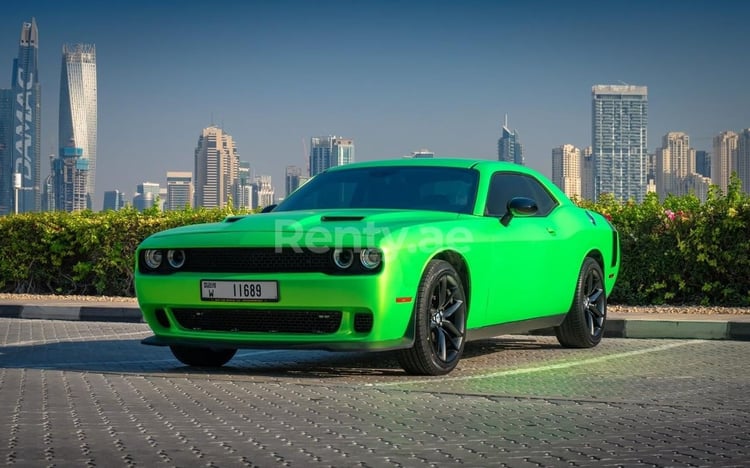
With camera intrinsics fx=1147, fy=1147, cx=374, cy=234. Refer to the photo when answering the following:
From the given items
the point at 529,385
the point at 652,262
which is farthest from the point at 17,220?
the point at 529,385

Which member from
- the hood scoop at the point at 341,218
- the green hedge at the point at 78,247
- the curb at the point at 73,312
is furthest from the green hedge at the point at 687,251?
the hood scoop at the point at 341,218

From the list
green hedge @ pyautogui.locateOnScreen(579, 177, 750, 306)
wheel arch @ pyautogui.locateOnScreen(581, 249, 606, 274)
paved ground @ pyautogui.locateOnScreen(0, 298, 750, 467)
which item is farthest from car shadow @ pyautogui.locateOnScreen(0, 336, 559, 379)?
green hedge @ pyautogui.locateOnScreen(579, 177, 750, 306)

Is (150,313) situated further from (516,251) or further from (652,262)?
(652,262)

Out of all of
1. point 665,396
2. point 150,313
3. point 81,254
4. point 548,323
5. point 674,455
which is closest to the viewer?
point 674,455

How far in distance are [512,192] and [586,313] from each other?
1466mm

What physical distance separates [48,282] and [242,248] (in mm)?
12064

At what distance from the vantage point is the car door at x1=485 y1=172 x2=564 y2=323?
28.2ft

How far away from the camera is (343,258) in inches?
293

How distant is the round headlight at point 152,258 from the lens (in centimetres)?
816

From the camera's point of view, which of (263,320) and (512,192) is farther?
(512,192)

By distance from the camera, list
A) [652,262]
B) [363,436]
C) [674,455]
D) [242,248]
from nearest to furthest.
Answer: [674,455] → [363,436] → [242,248] → [652,262]

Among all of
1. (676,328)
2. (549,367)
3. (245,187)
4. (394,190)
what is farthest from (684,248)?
(245,187)

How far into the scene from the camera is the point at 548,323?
947 centimetres

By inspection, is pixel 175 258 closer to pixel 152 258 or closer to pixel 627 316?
pixel 152 258
